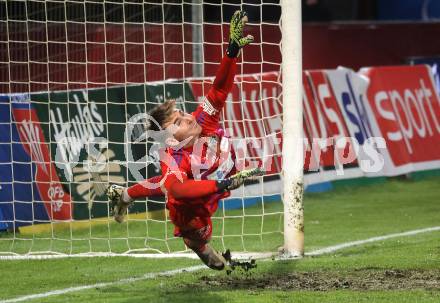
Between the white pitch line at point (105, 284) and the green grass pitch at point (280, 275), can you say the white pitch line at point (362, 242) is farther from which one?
the white pitch line at point (105, 284)

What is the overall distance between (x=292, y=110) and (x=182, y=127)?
7.46 ft

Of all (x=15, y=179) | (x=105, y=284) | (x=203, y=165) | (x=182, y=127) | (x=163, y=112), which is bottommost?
(x=105, y=284)

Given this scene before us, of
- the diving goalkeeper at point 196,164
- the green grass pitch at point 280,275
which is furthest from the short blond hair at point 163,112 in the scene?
the green grass pitch at point 280,275

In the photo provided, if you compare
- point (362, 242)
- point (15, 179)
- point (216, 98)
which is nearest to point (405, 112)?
point (362, 242)

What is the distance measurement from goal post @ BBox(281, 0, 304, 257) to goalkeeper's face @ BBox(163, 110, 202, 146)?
2129mm

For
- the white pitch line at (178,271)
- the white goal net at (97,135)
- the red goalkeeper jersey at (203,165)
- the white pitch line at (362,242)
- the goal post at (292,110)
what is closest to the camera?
the red goalkeeper jersey at (203,165)

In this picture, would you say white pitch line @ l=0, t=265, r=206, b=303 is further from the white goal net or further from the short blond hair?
the short blond hair

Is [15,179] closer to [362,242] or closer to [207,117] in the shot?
[362,242]

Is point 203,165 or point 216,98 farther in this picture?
point 216,98

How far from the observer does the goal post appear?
447 inches

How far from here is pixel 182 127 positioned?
9359 millimetres

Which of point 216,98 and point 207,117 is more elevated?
point 216,98

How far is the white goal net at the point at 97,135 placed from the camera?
43.6 ft

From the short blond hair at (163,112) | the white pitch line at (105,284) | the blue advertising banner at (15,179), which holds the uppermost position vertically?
the short blond hair at (163,112)
